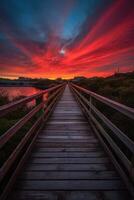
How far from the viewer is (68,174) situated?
7.52 ft

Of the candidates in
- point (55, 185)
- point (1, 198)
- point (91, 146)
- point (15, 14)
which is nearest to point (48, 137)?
point (91, 146)

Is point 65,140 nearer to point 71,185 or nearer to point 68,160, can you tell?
point 68,160

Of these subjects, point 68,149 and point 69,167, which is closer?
point 69,167

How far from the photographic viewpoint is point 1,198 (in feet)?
5.58

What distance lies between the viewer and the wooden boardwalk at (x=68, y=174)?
6.23 ft

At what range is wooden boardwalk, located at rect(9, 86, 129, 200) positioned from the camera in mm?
1900

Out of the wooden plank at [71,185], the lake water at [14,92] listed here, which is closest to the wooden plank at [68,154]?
the wooden plank at [71,185]

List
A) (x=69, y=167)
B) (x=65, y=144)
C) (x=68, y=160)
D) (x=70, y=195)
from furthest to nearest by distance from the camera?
1. (x=65, y=144)
2. (x=68, y=160)
3. (x=69, y=167)
4. (x=70, y=195)

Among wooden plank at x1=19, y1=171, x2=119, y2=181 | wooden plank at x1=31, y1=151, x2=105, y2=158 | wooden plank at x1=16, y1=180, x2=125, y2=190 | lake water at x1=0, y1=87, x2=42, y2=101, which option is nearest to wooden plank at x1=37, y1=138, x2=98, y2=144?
wooden plank at x1=31, y1=151, x2=105, y2=158

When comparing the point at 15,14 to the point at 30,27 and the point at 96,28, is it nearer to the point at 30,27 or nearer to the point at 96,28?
the point at 30,27

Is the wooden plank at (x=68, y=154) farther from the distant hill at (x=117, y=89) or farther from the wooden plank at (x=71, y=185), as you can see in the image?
the distant hill at (x=117, y=89)

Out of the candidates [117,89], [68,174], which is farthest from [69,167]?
[117,89]

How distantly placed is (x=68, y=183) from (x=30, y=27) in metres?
12.3

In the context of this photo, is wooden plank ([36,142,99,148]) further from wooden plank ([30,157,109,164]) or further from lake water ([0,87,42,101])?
lake water ([0,87,42,101])
